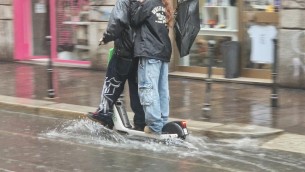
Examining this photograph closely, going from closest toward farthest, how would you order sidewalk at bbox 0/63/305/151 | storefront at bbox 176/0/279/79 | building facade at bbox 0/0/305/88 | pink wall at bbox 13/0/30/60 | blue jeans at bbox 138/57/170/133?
blue jeans at bbox 138/57/170/133, sidewalk at bbox 0/63/305/151, building facade at bbox 0/0/305/88, storefront at bbox 176/0/279/79, pink wall at bbox 13/0/30/60

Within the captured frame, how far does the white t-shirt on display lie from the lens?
1147 cm

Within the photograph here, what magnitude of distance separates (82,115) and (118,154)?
7.14 feet

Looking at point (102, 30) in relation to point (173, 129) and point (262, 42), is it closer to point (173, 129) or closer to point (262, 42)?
point (262, 42)

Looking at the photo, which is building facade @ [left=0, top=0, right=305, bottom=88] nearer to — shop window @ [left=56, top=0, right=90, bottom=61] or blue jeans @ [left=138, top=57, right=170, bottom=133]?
shop window @ [left=56, top=0, right=90, bottom=61]

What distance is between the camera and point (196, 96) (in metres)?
10.1

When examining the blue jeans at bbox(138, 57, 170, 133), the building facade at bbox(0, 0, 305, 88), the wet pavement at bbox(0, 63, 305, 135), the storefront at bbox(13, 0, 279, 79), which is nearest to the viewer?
the blue jeans at bbox(138, 57, 170, 133)

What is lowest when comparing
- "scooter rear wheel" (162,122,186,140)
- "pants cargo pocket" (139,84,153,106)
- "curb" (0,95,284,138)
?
"curb" (0,95,284,138)

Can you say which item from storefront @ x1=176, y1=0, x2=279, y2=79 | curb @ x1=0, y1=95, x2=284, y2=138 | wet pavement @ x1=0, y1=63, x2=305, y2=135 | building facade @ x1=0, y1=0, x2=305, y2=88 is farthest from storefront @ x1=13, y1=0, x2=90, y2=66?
curb @ x1=0, y1=95, x2=284, y2=138

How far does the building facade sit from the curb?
3.67 feet

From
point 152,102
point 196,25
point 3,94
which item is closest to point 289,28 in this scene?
point 196,25

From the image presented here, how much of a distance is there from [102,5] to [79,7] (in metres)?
1.24

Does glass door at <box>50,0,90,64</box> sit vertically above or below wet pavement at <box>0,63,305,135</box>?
above

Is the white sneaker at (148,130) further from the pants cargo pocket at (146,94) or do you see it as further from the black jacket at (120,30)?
the black jacket at (120,30)

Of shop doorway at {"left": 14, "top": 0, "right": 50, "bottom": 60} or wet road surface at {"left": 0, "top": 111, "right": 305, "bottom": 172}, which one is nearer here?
wet road surface at {"left": 0, "top": 111, "right": 305, "bottom": 172}
